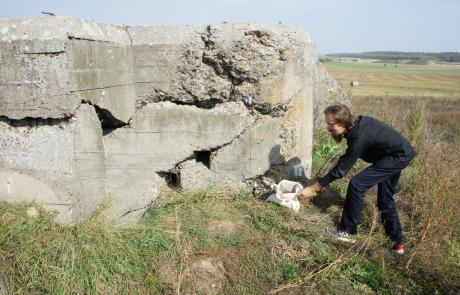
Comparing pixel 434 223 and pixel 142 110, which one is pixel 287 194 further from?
pixel 142 110

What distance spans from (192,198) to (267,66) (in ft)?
5.38

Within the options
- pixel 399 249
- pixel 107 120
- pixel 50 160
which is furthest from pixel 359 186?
pixel 50 160

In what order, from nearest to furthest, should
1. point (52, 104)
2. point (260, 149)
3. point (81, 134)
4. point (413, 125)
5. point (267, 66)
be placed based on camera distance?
point (52, 104)
point (81, 134)
point (267, 66)
point (260, 149)
point (413, 125)

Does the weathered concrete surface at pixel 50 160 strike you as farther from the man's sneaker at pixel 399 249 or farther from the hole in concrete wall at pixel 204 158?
the man's sneaker at pixel 399 249

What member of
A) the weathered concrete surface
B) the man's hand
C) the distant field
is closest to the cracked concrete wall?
the weathered concrete surface

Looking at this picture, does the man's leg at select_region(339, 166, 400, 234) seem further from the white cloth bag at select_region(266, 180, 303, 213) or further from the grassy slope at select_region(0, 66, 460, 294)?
the white cloth bag at select_region(266, 180, 303, 213)

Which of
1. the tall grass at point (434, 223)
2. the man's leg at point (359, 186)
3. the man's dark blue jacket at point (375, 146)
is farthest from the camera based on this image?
the man's leg at point (359, 186)

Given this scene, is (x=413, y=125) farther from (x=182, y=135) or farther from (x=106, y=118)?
(x=106, y=118)

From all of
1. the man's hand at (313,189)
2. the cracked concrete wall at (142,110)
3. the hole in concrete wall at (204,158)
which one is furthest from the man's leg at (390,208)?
the hole in concrete wall at (204,158)

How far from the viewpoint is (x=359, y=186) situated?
370 centimetres

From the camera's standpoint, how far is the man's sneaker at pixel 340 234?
12.4 feet

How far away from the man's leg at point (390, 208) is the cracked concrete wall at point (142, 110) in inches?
44.0

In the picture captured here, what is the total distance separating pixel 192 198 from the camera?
13.9 feet

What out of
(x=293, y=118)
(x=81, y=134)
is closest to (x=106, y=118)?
(x=81, y=134)
